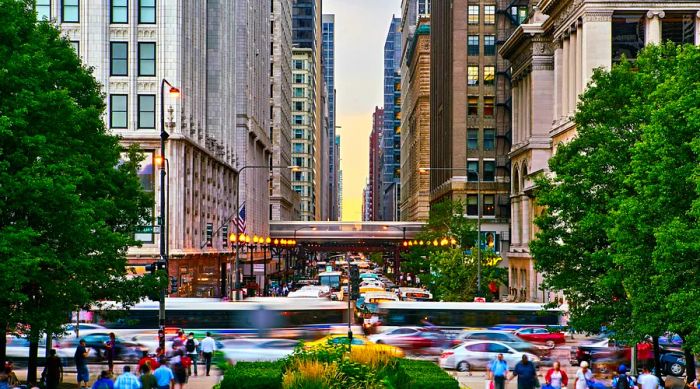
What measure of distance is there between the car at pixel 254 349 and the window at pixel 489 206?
70880mm

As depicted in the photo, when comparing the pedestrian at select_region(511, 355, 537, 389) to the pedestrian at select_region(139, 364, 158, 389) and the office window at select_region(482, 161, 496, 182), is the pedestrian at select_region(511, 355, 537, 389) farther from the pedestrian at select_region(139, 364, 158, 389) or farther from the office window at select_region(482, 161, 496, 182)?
the office window at select_region(482, 161, 496, 182)

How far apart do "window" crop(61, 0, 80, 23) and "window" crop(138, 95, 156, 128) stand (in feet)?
21.1

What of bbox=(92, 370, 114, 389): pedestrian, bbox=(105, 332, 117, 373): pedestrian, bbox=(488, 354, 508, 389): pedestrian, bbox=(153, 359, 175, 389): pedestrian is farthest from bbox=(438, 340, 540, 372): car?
bbox=(92, 370, 114, 389): pedestrian

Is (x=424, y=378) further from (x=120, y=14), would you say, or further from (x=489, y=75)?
(x=489, y=75)

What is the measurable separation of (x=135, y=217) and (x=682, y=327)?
65.5ft

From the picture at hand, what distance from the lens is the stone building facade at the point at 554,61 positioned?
67375mm

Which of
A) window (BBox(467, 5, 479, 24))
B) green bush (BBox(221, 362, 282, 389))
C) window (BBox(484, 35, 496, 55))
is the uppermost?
window (BBox(467, 5, 479, 24))

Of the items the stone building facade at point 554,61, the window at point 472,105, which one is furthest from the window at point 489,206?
the stone building facade at point 554,61

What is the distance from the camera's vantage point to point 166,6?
210ft

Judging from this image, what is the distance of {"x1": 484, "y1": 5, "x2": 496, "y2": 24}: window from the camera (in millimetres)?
116919

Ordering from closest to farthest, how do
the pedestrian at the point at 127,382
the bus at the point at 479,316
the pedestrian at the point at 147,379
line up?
1. the pedestrian at the point at 127,382
2. the pedestrian at the point at 147,379
3. the bus at the point at 479,316

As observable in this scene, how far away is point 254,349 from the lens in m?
45.0

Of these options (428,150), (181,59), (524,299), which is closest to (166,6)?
(181,59)

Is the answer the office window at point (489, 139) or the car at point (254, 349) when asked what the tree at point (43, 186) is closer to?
the car at point (254, 349)
